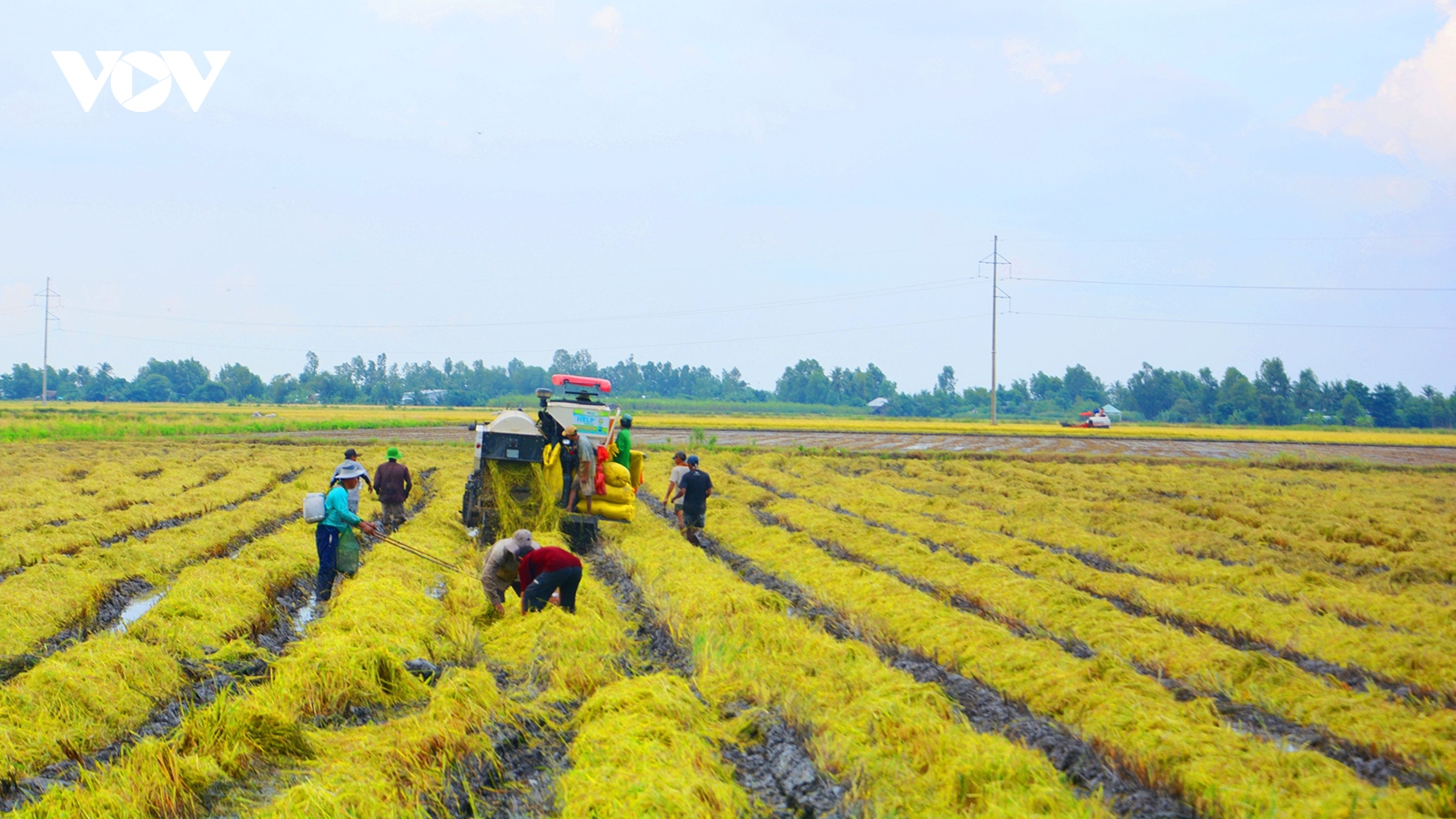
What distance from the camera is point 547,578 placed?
360 inches

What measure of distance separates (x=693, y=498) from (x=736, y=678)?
7.05 meters

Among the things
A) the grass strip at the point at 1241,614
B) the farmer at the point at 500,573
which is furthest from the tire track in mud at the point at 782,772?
the grass strip at the point at 1241,614

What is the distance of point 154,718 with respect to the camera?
669 cm

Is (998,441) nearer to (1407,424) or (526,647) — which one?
(526,647)

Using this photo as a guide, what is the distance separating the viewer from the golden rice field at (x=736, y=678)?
5371 mm

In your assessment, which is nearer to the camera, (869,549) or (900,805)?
(900,805)

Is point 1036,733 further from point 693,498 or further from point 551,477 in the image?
point 551,477

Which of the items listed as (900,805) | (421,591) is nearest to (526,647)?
(421,591)

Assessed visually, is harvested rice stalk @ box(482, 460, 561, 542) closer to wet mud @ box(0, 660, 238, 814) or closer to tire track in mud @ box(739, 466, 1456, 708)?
tire track in mud @ box(739, 466, 1456, 708)

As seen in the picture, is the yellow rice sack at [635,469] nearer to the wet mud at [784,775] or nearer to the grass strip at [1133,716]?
the grass strip at [1133,716]

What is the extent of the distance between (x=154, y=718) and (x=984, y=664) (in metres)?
6.06

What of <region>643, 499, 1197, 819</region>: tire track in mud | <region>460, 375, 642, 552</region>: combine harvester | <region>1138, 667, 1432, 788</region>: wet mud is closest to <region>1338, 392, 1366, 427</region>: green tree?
<region>460, 375, 642, 552</region>: combine harvester

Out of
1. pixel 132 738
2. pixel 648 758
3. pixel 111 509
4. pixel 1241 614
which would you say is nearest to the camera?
pixel 648 758

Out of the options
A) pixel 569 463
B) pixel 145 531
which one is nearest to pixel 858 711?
pixel 569 463
